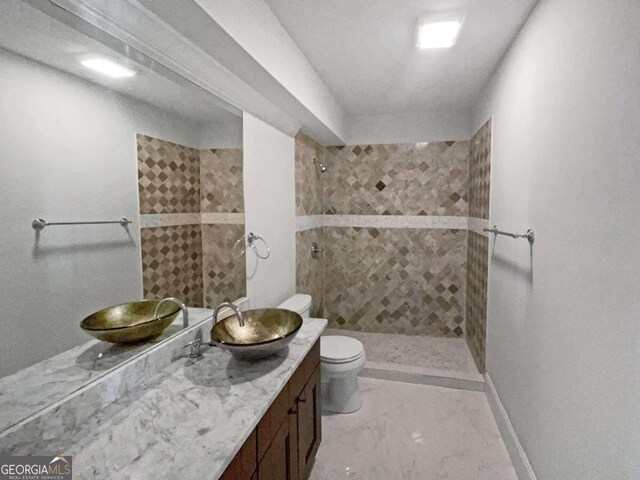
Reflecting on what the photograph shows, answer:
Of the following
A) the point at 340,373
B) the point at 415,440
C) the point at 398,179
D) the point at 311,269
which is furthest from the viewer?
the point at 398,179

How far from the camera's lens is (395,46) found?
2.05 metres

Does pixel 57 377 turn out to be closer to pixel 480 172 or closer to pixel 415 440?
pixel 415 440

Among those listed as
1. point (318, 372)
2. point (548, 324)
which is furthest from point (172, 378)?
point (548, 324)

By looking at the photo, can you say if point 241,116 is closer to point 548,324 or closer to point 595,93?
point 595,93

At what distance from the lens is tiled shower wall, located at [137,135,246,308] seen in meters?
1.40

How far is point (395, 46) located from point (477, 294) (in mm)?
2097

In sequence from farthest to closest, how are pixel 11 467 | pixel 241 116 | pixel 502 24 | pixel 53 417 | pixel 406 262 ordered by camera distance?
pixel 406 262, pixel 241 116, pixel 502 24, pixel 53 417, pixel 11 467

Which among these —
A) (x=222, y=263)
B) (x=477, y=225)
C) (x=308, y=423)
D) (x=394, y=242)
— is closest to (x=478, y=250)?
(x=477, y=225)

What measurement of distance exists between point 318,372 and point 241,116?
1.51 meters

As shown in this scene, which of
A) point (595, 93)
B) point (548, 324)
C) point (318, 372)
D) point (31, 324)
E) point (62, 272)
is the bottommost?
point (318, 372)

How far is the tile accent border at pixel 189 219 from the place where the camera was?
1.40 m

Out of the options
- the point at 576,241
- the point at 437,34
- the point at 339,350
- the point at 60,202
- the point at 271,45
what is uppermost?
the point at 437,34

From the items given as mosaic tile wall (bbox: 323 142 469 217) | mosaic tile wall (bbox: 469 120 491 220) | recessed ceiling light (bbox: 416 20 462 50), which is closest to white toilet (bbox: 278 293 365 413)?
mosaic tile wall (bbox: 469 120 491 220)

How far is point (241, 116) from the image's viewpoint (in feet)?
6.31
